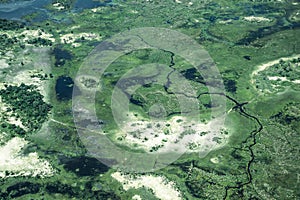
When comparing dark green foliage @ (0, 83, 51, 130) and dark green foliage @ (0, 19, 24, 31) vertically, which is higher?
dark green foliage @ (0, 19, 24, 31)

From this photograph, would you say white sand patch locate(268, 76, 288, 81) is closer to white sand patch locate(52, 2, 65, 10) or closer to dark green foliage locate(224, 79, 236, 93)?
dark green foliage locate(224, 79, 236, 93)

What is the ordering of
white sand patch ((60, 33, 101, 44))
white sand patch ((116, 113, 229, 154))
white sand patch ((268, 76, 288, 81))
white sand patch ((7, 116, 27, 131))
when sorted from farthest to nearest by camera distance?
1. white sand patch ((60, 33, 101, 44))
2. white sand patch ((268, 76, 288, 81))
3. white sand patch ((7, 116, 27, 131))
4. white sand patch ((116, 113, 229, 154))

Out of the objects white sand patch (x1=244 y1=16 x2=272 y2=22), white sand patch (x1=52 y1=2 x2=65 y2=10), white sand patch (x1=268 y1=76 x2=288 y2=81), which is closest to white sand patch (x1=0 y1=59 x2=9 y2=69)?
white sand patch (x1=52 y1=2 x2=65 y2=10)

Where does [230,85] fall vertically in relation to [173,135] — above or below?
below

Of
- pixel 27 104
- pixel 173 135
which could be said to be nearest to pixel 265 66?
pixel 173 135

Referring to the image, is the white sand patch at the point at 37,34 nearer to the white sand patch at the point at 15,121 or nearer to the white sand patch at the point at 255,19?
the white sand patch at the point at 15,121

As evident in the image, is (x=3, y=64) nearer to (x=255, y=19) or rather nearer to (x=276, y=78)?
(x=276, y=78)

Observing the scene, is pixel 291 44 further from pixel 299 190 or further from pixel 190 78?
pixel 299 190
